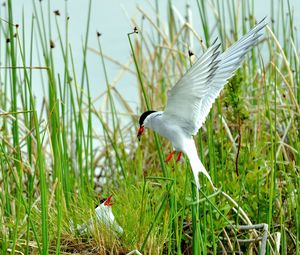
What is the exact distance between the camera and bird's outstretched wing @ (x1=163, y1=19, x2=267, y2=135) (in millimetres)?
2059

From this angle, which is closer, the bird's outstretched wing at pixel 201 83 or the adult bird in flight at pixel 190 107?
the bird's outstretched wing at pixel 201 83

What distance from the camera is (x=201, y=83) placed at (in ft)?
6.91

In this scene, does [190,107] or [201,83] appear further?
[190,107]

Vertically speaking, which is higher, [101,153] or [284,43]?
[284,43]

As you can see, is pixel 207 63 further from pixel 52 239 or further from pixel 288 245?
pixel 288 245

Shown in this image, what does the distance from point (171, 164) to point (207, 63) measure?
1.43 metres

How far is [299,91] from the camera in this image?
366 cm

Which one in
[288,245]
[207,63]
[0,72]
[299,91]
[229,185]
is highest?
[0,72]

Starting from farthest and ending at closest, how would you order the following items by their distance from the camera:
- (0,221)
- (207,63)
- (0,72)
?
(0,72), (0,221), (207,63)

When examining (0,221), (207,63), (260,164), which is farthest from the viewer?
(260,164)

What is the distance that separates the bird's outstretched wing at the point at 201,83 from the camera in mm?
2059

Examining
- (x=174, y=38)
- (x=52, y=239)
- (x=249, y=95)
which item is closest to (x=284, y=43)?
(x=249, y=95)

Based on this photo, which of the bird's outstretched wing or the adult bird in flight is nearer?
the bird's outstretched wing

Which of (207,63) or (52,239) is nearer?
(207,63)
